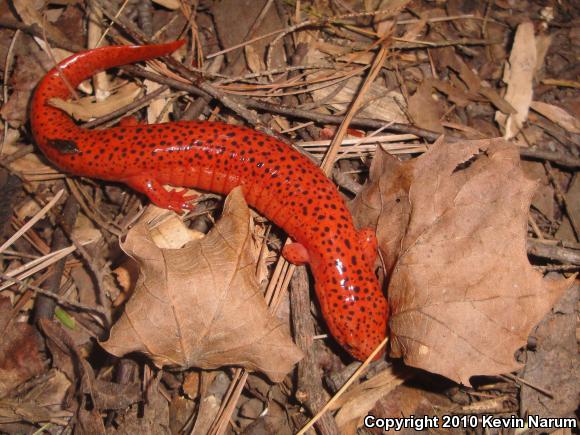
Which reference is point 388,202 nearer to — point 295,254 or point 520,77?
point 295,254

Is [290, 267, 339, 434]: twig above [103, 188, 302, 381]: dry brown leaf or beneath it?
beneath

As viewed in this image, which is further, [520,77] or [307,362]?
[520,77]

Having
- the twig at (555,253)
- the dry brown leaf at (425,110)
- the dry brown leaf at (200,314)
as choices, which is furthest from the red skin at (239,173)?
the twig at (555,253)

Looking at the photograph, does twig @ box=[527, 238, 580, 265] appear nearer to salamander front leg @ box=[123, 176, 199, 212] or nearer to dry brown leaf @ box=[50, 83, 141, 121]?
salamander front leg @ box=[123, 176, 199, 212]

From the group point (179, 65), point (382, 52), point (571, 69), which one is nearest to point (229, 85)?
point (179, 65)

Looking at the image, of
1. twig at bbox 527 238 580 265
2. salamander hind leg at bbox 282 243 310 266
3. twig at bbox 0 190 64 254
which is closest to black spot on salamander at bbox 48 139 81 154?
twig at bbox 0 190 64 254

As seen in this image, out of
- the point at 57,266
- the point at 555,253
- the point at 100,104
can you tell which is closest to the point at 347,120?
A: the point at 555,253
